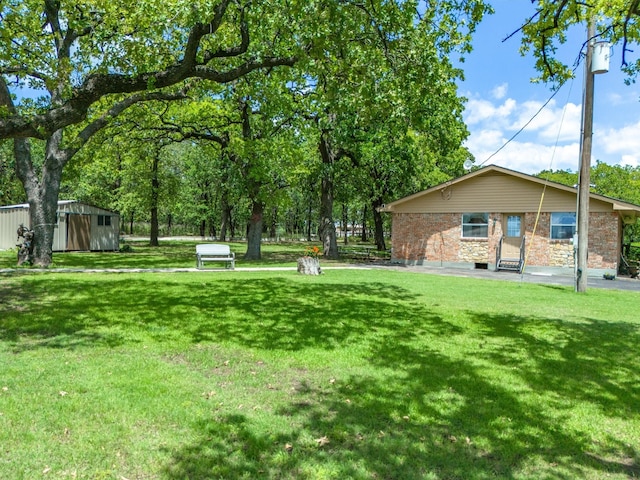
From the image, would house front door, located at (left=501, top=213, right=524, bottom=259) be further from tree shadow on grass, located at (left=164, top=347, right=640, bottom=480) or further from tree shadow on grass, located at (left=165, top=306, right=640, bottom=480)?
tree shadow on grass, located at (left=164, top=347, right=640, bottom=480)

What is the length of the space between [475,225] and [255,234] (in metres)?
11.1

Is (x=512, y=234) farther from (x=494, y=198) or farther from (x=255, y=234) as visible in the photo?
(x=255, y=234)

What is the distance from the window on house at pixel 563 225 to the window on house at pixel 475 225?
2830mm

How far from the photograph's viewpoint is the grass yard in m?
3.26

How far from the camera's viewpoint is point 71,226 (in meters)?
25.0

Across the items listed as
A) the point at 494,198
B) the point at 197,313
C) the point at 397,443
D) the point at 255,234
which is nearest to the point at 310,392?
the point at 397,443

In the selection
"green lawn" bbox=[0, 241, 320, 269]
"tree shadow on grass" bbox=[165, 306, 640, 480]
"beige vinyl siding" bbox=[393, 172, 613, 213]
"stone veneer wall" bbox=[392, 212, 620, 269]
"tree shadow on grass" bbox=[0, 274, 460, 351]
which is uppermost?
"beige vinyl siding" bbox=[393, 172, 613, 213]

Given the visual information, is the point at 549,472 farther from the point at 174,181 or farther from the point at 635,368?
the point at 174,181

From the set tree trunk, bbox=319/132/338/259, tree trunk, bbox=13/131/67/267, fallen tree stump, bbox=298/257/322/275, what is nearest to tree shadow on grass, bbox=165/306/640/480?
fallen tree stump, bbox=298/257/322/275

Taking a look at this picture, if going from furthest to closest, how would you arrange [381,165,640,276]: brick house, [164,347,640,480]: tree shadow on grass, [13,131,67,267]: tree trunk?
[381,165,640,276]: brick house
[13,131,67,267]: tree trunk
[164,347,640,480]: tree shadow on grass

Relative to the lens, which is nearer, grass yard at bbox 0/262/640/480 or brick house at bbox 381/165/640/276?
grass yard at bbox 0/262/640/480

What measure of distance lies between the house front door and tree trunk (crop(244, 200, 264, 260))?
11.9 m

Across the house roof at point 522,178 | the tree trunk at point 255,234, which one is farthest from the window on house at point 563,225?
the tree trunk at point 255,234

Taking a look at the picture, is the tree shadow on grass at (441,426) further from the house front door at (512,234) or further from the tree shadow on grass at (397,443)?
the house front door at (512,234)
